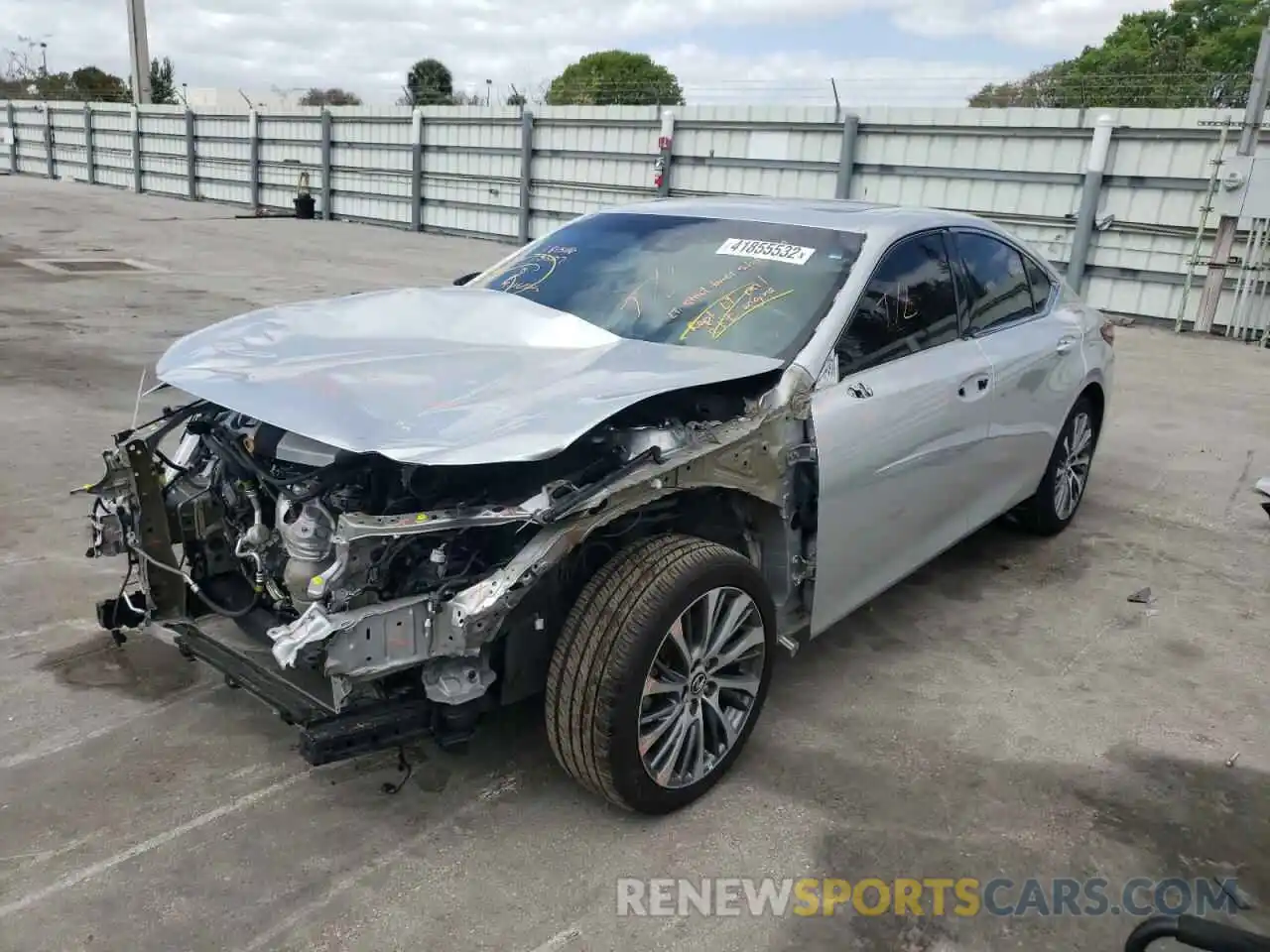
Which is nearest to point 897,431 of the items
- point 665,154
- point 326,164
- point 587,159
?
point 665,154

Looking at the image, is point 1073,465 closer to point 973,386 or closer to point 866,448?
point 973,386

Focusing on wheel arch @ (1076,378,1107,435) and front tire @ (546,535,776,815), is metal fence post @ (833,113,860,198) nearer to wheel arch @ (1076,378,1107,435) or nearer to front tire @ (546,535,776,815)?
wheel arch @ (1076,378,1107,435)

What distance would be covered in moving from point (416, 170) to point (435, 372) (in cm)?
2201

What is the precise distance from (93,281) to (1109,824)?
14.1 m

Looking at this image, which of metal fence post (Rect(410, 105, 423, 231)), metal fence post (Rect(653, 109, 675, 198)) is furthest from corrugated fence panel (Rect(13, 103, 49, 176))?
metal fence post (Rect(653, 109, 675, 198))

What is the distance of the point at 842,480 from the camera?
10.8ft

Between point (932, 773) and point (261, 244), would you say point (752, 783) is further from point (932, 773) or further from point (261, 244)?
point (261, 244)

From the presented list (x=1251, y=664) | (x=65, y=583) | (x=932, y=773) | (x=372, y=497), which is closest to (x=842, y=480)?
(x=932, y=773)

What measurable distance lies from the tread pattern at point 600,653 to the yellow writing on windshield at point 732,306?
1.07 m

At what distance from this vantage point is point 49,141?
37344 mm

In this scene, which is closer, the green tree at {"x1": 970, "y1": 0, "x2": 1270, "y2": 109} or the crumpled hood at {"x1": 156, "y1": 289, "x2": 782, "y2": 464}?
the crumpled hood at {"x1": 156, "y1": 289, "x2": 782, "y2": 464}

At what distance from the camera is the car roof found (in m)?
3.93

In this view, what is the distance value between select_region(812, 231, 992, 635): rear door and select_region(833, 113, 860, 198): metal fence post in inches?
481

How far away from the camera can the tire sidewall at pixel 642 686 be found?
263 cm
